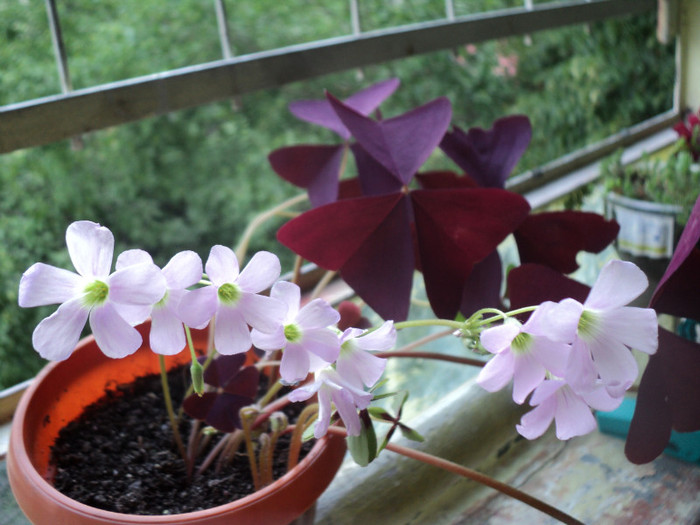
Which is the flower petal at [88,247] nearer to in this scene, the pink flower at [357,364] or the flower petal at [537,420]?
the pink flower at [357,364]

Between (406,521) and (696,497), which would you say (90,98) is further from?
(696,497)

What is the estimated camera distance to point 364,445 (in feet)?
1.55

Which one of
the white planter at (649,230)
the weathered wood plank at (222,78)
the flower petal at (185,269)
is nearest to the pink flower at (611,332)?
the flower petal at (185,269)

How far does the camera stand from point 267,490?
0.51m

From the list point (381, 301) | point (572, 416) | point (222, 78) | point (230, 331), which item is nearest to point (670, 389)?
point (572, 416)

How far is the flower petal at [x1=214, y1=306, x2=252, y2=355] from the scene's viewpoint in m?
0.39

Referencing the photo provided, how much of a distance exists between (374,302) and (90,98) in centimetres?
51

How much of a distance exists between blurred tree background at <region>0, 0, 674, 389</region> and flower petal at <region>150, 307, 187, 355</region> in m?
1.07

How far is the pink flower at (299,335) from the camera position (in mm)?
394

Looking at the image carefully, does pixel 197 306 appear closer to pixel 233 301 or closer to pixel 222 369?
pixel 233 301

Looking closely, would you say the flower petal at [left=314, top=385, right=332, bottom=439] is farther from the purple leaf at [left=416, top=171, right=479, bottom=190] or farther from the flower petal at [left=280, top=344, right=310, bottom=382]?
the purple leaf at [left=416, top=171, right=479, bottom=190]

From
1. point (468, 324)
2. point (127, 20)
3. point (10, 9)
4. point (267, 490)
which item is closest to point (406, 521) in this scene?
point (267, 490)

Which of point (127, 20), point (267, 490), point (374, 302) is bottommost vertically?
point (267, 490)

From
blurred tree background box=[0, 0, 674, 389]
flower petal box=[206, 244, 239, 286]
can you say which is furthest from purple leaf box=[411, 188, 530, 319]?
blurred tree background box=[0, 0, 674, 389]
